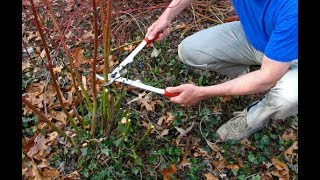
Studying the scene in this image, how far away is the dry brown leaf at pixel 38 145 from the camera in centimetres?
227

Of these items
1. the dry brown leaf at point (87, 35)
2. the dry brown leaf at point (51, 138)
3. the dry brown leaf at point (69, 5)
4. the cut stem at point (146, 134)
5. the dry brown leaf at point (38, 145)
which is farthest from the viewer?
the dry brown leaf at point (69, 5)

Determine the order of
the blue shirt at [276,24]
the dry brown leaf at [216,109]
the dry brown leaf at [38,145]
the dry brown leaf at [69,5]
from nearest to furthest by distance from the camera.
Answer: the blue shirt at [276,24] < the dry brown leaf at [38,145] < the dry brown leaf at [216,109] < the dry brown leaf at [69,5]

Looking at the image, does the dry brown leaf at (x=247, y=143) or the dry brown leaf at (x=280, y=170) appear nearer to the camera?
the dry brown leaf at (x=280, y=170)

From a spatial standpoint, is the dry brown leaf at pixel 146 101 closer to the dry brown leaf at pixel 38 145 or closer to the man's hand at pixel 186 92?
the man's hand at pixel 186 92

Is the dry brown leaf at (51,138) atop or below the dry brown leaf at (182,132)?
atop

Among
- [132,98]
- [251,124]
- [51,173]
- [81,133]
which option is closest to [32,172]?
[51,173]

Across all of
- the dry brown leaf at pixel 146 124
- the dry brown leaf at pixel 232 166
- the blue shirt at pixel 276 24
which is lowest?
the dry brown leaf at pixel 232 166

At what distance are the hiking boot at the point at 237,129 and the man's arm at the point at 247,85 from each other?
42 cm

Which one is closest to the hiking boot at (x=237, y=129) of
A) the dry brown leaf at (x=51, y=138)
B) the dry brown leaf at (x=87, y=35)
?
the dry brown leaf at (x=51, y=138)

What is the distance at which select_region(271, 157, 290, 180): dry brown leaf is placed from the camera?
2384 mm

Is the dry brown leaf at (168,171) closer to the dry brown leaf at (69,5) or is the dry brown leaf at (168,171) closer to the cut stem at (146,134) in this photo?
the cut stem at (146,134)

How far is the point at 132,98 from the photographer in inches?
108

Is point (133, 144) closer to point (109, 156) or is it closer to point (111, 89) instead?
point (109, 156)

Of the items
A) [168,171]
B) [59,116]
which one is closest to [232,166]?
[168,171]
